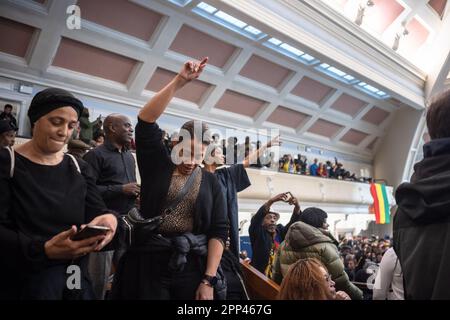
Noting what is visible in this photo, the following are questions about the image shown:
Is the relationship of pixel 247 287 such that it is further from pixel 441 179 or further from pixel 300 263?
pixel 441 179

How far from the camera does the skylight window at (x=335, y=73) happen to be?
313 inches

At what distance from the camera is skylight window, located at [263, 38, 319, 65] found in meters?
6.76

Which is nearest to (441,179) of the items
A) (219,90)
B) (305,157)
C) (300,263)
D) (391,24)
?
(300,263)

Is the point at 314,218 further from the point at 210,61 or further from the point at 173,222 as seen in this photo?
the point at 210,61

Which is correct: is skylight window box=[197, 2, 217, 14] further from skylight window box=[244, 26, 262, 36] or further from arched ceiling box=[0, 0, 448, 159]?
skylight window box=[244, 26, 262, 36]

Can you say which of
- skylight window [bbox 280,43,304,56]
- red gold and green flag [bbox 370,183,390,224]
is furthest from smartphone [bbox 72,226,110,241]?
red gold and green flag [bbox 370,183,390,224]

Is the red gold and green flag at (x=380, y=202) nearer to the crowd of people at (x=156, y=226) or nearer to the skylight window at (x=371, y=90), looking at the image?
the skylight window at (x=371, y=90)

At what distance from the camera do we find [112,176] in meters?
2.09

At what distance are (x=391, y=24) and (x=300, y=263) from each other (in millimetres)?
7911

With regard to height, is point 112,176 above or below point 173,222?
above

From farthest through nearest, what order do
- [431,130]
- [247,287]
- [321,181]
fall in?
[321,181] → [247,287] → [431,130]

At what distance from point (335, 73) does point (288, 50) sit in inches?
76.1

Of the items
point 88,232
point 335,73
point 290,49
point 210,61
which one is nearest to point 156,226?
point 88,232

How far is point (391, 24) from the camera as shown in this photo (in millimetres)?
7496
